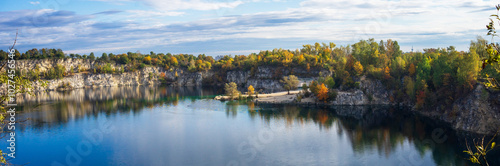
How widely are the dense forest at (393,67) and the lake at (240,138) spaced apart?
4.90 metres

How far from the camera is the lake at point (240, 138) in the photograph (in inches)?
1195

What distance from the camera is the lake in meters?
30.4

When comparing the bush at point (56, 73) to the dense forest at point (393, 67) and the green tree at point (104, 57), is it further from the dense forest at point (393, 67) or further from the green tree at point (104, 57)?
the green tree at point (104, 57)

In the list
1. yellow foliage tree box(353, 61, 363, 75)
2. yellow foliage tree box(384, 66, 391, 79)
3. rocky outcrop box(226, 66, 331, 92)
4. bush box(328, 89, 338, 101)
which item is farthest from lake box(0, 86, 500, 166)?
rocky outcrop box(226, 66, 331, 92)

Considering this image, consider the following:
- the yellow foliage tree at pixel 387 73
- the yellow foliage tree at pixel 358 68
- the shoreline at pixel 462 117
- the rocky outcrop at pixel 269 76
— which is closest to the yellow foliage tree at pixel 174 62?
the rocky outcrop at pixel 269 76

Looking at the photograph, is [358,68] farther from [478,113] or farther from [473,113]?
[478,113]

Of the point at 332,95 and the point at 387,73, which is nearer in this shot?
the point at 387,73

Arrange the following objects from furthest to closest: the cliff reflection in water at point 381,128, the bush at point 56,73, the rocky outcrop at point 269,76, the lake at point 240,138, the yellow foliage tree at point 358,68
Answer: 1. the bush at point 56,73
2. the rocky outcrop at point 269,76
3. the yellow foliage tree at point 358,68
4. the cliff reflection in water at point 381,128
5. the lake at point 240,138

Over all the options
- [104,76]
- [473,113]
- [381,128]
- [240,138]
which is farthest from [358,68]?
[104,76]

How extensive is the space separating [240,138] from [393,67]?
34504 mm

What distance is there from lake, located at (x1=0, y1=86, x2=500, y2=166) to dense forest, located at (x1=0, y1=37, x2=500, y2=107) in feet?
16.1

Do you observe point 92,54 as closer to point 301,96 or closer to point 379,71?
point 301,96

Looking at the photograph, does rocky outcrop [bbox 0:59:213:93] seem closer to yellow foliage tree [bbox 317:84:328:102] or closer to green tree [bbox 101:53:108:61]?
green tree [bbox 101:53:108:61]

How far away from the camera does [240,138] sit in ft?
123
